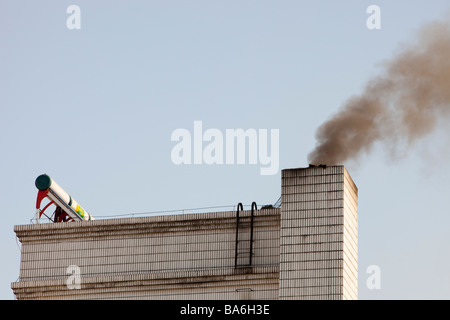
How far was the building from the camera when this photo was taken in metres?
80.4

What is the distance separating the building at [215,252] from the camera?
80375 millimetres

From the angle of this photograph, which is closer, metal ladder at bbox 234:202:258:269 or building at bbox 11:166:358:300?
building at bbox 11:166:358:300

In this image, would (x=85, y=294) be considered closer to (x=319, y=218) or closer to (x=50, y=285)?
(x=50, y=285)

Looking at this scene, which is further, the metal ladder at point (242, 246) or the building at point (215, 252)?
the metal ladder at point (242, 246)

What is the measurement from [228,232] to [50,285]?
12646mm

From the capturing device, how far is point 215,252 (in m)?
86.4
